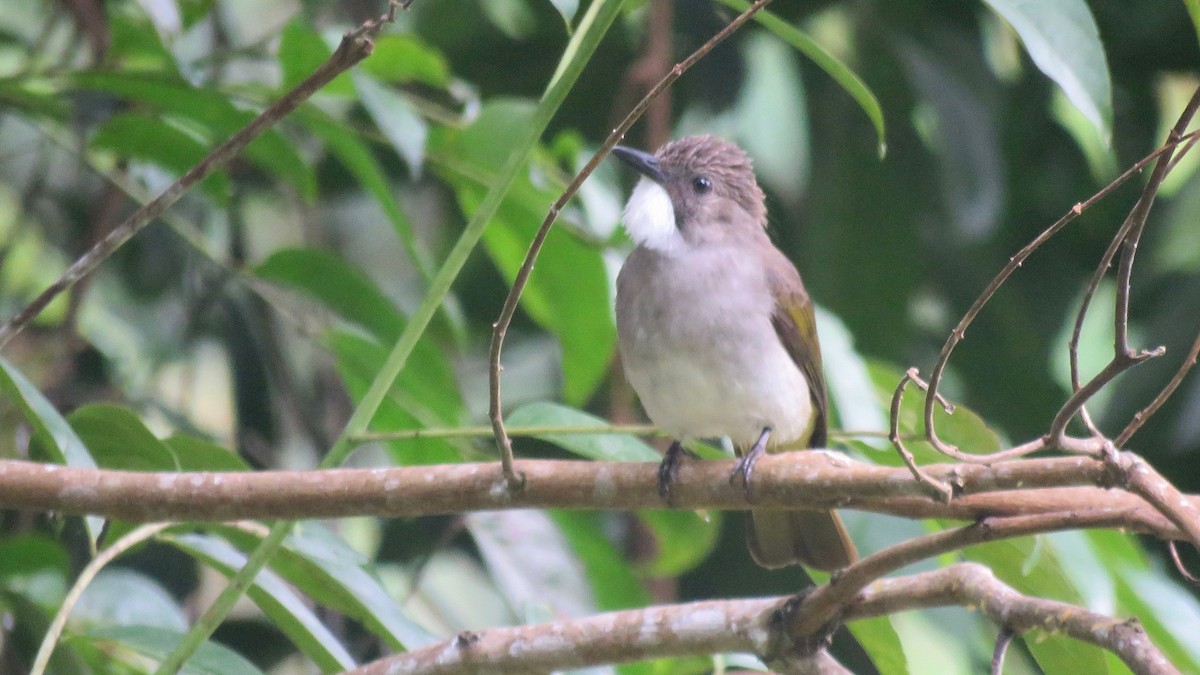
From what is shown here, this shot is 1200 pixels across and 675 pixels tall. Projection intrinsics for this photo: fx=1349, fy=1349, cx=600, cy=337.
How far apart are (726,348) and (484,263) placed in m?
1.85

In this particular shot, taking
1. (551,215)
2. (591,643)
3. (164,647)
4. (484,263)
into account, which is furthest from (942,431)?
(484,263)

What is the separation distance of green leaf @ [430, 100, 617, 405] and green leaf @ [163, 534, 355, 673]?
1.16 metres

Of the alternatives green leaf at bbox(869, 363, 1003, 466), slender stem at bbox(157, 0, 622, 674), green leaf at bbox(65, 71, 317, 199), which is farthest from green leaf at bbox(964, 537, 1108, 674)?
green leaf at bbox(65, 71, 317, 199)

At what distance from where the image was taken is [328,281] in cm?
336

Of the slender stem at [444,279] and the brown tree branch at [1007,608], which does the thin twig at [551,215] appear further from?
the brown tree branch at [1007,608]

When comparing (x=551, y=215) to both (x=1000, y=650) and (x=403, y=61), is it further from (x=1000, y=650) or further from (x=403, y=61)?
(x=403, y=61)

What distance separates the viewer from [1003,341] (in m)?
4.52

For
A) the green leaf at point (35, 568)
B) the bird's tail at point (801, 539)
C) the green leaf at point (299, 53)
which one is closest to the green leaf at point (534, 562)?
the bird's tail at point (801, 539)

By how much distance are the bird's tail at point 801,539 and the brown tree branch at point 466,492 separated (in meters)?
0.86

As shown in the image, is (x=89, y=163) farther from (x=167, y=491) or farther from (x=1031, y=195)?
(x=1031, y=195)

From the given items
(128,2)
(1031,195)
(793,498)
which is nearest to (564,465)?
(793,498)

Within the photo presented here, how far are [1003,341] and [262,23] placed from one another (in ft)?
11.4

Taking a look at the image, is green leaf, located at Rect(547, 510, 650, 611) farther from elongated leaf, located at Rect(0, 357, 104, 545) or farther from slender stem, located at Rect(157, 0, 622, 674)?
elongated leaf, located at Rect(0, 357, 104, 545)

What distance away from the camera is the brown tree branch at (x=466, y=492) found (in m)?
1.85
